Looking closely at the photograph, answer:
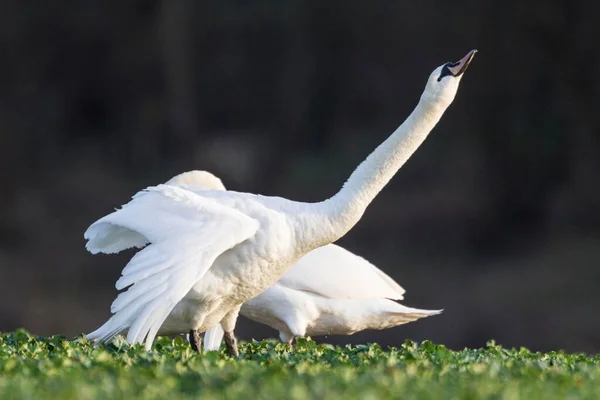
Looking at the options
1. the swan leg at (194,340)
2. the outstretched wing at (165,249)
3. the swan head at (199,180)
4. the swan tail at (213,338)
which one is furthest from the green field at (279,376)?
the swan head at (199,180)

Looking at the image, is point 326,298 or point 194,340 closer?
point 194,340

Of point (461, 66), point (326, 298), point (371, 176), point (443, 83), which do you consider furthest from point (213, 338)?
point (461, 66)

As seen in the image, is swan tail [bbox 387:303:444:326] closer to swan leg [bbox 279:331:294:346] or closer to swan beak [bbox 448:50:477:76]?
swan leg [bbox 279:331:294:346]

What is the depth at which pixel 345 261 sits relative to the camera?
8.60 metres

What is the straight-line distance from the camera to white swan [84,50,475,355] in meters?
5.90

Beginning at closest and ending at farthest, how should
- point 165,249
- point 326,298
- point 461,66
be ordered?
point 165,249
point 461,66
point 326,298

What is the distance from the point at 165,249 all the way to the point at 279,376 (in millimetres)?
1911

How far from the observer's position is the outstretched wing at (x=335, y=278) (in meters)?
8.34

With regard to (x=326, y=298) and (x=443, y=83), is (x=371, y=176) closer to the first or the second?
(x=443, y=83)

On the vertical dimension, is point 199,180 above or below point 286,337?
above

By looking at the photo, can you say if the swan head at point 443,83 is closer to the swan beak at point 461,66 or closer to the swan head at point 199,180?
the swan beak at point 461,66

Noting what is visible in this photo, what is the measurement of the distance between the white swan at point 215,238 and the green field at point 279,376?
1.12ft

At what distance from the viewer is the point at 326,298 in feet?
27.6

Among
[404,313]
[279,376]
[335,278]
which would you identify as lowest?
[279,376]
